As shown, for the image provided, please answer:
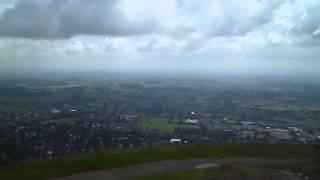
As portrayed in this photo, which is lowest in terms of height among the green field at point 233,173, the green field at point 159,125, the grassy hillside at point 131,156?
the green field at point 159,125

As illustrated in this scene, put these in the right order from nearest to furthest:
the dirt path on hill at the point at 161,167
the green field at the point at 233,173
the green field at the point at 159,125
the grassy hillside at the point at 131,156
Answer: the green field at the point at 233,173 < the dirt path on hill at the point at 161,167 < the grassy hillside at the point at 131,156 < the green field at the point at 159,125

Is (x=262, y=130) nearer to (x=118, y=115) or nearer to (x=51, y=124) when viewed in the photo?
(x=118, y=115)

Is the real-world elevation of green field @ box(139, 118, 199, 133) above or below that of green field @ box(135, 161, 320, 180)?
below

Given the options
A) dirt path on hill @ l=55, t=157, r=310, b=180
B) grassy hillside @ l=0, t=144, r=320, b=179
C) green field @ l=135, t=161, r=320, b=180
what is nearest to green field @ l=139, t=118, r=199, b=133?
grassy hillside @ l=0, t=144, r=320, b=179

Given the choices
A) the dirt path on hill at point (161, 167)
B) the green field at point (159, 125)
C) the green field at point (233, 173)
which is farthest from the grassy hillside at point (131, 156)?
the green field at point (159, 125)

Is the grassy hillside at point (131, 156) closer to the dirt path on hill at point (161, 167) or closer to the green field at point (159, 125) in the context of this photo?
the dirt path on hill at point (161, 167)

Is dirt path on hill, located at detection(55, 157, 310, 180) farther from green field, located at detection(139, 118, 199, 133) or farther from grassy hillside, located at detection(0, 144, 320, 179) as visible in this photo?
green field, located at detection(139, 118, 199, 133)

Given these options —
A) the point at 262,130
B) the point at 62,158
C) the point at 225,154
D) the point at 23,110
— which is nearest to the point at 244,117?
the point at 262,130

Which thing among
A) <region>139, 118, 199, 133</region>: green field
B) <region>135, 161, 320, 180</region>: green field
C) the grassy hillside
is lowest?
<region>139, 118, 199, 133</region>: green field
